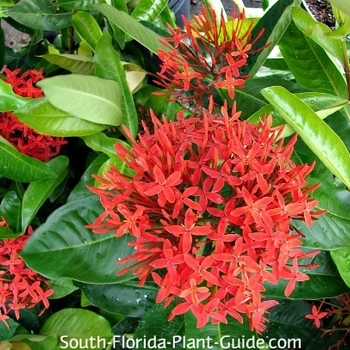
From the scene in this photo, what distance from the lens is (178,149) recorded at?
1.69 ft

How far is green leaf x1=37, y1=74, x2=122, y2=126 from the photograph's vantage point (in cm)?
50

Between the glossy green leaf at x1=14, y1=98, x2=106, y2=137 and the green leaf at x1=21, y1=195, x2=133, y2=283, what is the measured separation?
94 mm

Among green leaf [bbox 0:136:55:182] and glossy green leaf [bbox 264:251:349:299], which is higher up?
green leaf [bbox 0:136:55:182]

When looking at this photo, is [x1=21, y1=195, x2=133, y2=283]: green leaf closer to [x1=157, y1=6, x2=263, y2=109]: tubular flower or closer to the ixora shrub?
the ixora shrub

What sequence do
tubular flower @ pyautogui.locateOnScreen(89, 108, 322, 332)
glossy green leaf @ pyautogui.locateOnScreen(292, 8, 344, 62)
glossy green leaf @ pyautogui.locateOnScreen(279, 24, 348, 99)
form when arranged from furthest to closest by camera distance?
glossy green leaf @ pyautogui.locateOnScreen(279, 24, 348, 99) < glossy green leaf @ pyautogui.locateOnScreen(292, 8, 344, 62) < tubular flower @ pyautogui.locateOnScreen(89, 108, 322, 332)

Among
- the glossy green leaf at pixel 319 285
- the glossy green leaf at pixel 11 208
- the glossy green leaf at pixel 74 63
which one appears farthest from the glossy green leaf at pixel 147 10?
the glossy green leaf at pixel 319 285

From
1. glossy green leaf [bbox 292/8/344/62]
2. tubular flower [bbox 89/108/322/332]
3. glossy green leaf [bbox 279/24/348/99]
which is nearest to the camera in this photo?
tubular flower [bbox 89/108/322/332]

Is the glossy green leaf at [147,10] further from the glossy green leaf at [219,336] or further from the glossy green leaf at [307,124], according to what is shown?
the glossy green leaf at [219,336]

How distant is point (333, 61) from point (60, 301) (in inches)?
24.6

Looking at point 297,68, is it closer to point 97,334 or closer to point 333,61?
point 333,61

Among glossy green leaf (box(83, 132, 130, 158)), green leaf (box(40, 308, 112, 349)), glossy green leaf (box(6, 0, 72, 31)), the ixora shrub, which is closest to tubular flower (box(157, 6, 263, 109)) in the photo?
the ixora shrub

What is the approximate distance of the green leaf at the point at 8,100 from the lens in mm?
598

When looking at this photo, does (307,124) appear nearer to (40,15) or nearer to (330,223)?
(330,223)

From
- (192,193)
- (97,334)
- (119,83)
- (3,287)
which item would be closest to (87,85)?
(119,83)
